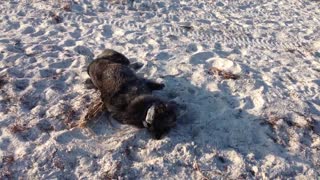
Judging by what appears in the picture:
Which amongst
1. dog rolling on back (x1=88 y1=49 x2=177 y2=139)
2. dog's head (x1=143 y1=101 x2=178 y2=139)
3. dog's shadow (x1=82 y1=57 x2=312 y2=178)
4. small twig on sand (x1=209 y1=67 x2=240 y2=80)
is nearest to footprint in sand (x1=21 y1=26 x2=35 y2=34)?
dog rolling on back (x1=88 y1=49 x2=177 y2=139)

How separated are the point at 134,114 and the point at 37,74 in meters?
1.81

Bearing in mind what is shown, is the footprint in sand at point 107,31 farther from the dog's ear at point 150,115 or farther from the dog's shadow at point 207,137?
the dog's ear at point 150,115

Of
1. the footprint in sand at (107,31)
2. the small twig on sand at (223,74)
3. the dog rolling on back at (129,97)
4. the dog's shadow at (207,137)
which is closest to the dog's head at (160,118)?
the dog rolling on back at (129,97)

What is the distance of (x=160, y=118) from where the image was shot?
206 inches

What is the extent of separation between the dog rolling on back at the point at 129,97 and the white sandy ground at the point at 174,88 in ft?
0.54

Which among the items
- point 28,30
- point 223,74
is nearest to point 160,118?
point 223,74

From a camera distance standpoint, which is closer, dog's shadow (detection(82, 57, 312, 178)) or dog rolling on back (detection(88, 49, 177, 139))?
dog's shadow (detection(82, 57, 312, 178))

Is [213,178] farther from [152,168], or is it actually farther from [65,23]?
[65,23]

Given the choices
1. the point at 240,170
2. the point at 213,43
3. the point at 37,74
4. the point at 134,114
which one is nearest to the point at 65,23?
the point at 37,74

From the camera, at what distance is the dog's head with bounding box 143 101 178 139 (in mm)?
5162

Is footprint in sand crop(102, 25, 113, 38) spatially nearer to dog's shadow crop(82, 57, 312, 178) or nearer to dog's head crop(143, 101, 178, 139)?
dog's shadow crop(82, 57, 312, 178)

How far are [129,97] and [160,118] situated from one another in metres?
0.58

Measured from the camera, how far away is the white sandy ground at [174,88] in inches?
201

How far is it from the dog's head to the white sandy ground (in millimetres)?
141
